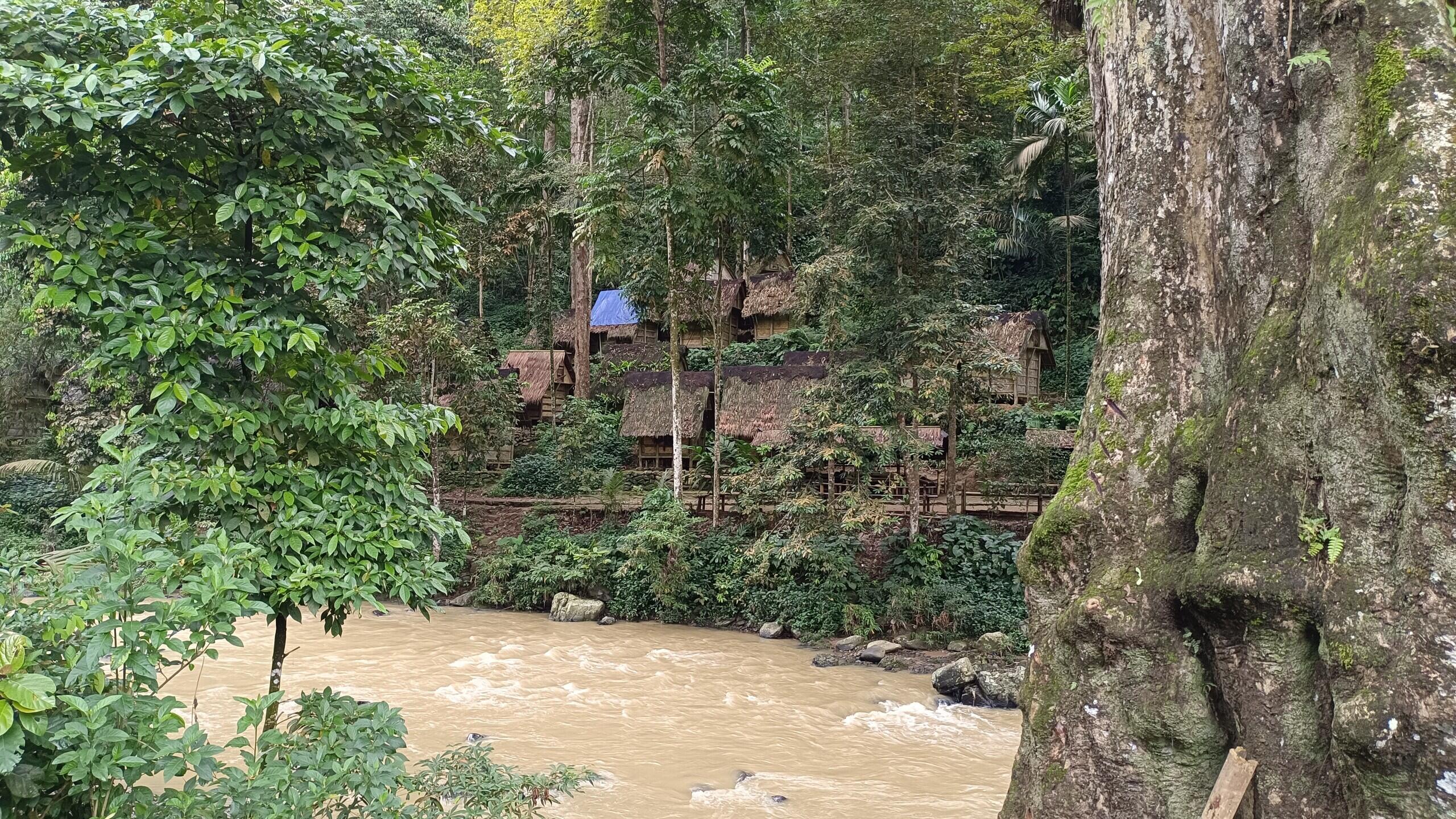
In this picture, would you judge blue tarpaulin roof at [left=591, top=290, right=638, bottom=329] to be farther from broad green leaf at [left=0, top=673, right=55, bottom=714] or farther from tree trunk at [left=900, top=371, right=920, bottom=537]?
broad green leaf at [left=0, top=673, right=55, bottom=714]

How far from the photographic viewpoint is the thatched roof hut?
1906cm

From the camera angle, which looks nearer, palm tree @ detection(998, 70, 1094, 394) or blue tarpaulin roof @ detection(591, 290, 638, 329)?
palm tree @ detection(998, 70, 1094, 394)

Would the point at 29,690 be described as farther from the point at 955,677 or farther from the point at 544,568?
the point at 544,568

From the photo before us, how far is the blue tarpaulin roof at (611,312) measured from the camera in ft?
94.8

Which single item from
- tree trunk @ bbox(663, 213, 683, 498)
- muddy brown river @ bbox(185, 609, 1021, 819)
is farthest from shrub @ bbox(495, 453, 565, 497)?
muddy brown river @ bbox(185, 609, 1021, 819)

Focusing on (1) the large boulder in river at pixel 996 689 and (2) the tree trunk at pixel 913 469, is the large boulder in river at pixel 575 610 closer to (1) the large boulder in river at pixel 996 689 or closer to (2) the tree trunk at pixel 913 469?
(2) the tree trunk at pixel 913 469

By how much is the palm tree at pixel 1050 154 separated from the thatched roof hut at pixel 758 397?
7709mm

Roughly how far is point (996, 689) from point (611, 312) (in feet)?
71.3

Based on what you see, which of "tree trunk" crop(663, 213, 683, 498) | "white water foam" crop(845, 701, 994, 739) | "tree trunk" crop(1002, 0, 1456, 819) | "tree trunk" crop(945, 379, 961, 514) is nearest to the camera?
"tree trunk" crop(1002, 0, 1456, 819)

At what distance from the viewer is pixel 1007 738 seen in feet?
28.7

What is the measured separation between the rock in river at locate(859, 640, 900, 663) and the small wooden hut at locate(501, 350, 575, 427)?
538 inches

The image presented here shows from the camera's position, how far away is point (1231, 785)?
2.89m

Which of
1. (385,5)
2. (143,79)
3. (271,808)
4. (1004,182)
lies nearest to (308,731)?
(271,808)

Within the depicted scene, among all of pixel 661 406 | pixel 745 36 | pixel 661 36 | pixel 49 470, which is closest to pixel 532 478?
pixel 661 406
